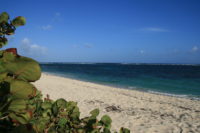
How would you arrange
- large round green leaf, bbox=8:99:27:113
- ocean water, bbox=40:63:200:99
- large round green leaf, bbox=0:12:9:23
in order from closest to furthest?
large round green leaf, bbox=8:99:27:113, large round green leaf, bbox=0:12:9:23, ocean water, bbox=40:63:200:99

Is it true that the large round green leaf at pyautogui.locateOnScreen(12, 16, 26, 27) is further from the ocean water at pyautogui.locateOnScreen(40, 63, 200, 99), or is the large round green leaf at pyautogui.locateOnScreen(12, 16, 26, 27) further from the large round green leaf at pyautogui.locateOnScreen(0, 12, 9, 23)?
the ocean water at pyautogui.locateOnScreen(40, 63, 200, 99)

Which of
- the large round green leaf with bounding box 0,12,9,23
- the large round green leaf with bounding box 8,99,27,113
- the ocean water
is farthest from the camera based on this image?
the ocean water

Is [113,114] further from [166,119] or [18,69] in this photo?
[18,69]

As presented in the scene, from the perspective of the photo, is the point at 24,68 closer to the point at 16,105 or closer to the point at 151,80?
the point at 16,105

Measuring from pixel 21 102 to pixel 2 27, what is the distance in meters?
0.43

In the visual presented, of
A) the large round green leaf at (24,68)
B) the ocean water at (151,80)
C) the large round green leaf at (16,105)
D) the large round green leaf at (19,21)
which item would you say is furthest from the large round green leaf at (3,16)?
A: the ocean water at (151,80)

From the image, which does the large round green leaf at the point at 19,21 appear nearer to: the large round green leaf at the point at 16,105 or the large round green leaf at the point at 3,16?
the large round green leaf at the point at 3,16

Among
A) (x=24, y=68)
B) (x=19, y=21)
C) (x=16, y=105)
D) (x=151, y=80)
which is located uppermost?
(x=19, y=21)

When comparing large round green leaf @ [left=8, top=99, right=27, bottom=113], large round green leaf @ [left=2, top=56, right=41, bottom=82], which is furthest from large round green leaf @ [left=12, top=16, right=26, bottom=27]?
large round green leaf @ [left=8, top=99, right=27, bottom=113]

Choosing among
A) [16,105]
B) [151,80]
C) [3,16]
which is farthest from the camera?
[151,80]

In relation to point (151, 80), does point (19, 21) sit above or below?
above

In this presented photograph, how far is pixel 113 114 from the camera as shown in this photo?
23.7 ft

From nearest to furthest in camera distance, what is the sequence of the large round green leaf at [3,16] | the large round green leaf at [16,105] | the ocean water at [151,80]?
the large round green leaf at [16,105] < the large round green leaf at [3,16] < the ocean water at [151,80]

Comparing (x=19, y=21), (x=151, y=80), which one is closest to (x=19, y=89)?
(x=19, y=21)
